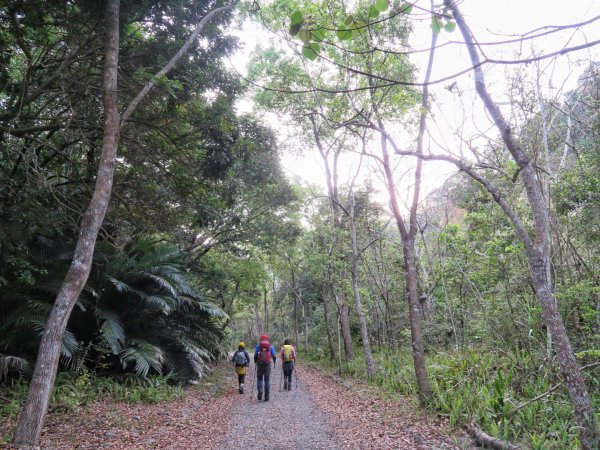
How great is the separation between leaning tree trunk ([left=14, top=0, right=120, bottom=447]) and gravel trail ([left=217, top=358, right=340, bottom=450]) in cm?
269

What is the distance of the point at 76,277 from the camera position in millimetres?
5461

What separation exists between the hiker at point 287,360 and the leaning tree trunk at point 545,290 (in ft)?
26.3

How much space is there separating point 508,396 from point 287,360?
656cm

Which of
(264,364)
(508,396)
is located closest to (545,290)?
(508,396)

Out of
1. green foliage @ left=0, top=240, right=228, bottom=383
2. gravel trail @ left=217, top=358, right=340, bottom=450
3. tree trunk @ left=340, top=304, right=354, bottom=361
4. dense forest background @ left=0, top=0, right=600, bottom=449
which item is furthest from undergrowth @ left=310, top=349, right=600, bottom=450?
green foliage @ left=0, top=240, right=228, bottom=383

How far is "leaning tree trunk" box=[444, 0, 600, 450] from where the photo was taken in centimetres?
418

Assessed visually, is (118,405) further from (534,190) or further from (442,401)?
(534,190)

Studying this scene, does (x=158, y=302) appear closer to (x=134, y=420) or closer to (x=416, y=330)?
(x=134, y=420)

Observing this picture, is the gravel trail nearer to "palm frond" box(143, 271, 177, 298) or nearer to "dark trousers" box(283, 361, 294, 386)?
"dark trousers" box(283, 361, 294, 386)

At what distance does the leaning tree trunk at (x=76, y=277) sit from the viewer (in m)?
4.80

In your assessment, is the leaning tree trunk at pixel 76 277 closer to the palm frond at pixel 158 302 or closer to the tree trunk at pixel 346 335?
the palm frond at pixel 158 302

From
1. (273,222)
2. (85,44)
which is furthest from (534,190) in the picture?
(273,222)

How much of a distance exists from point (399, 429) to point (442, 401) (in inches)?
46.4

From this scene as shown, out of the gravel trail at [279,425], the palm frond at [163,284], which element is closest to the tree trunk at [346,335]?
the gravel trail at [279,425]
